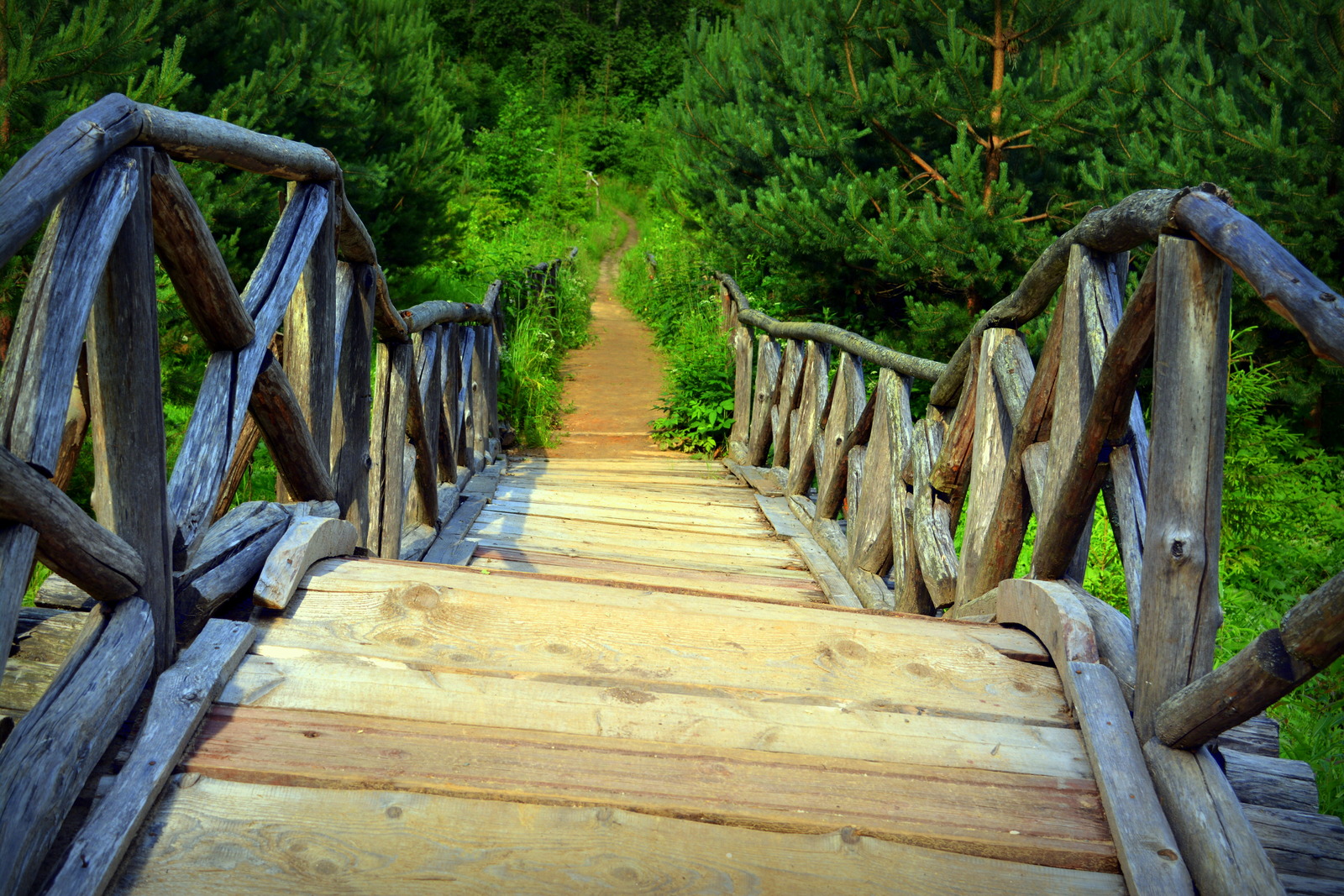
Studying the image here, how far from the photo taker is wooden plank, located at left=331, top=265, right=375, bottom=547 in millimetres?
2873

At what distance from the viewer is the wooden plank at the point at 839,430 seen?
4.21 m

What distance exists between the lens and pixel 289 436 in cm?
229

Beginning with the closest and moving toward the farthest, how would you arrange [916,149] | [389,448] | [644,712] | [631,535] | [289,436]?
[644,712]
[289,436]
[389,448]
[631,535]
[916,149]

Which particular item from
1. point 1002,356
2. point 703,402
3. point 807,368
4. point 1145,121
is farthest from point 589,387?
point 1002,356

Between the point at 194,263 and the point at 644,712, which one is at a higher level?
the point at 194,263

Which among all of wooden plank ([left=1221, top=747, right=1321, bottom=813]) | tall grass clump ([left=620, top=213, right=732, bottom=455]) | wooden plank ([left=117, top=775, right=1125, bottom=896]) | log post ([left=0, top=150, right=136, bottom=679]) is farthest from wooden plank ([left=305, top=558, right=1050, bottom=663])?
tall grass clump ([left=620, top=213, right=732, bottom=455])

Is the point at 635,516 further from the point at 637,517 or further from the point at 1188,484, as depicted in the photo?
the point at 1188,484

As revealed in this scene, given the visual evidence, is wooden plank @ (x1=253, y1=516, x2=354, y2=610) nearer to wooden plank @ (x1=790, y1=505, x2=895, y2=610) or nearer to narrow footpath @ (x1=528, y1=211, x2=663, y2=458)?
wooden plank @ (x1=790, y1=505, x2=895, y2=610)

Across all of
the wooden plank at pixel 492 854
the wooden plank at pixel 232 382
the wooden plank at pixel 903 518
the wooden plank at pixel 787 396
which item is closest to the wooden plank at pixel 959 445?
the wooden plank at pixel 903 518

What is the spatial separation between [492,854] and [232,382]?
3.86 ft

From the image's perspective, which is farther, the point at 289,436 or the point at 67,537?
the point at 289,436

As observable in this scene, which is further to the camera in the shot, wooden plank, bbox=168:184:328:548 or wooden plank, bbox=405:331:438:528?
wooden plank, bbox=405:331:438:528

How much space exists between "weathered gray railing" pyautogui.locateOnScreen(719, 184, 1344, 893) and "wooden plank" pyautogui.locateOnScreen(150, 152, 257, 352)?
5.54ft

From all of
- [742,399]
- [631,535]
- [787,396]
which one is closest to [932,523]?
[631,535]
